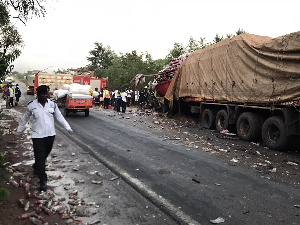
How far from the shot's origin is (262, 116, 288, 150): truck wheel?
713cm

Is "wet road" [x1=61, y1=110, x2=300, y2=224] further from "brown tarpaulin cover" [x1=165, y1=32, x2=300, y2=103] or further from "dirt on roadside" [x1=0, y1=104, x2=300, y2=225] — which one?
"brown tarpaulin cover" [x1=165, y1=32, x2=300, y2=103]

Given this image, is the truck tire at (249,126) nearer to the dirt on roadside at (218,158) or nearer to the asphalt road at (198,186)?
the dirt on roadside at (218,158)

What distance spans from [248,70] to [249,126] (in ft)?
6.40

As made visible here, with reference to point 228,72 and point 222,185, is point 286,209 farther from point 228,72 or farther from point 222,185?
point 228,72

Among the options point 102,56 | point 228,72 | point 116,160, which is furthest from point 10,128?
point 102,56

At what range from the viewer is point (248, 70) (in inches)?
341

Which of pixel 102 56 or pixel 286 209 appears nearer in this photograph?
pixel 286 209

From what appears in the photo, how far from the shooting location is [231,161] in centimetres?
598

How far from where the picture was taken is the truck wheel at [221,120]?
33.4 feet

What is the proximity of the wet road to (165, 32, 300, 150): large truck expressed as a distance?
2.75 meters

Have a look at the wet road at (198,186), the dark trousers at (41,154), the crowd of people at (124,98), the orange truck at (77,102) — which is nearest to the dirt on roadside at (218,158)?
the dark trousers at (41,154)

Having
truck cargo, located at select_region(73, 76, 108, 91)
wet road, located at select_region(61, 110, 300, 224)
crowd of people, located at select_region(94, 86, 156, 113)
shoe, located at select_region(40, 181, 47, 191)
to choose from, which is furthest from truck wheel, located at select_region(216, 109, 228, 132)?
truck cargo, located at select_region(73, 76, 108, 91)

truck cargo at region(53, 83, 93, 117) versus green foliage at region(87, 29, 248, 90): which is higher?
green foliage at region(87, 29, 248, 90)

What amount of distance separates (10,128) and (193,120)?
906cm
